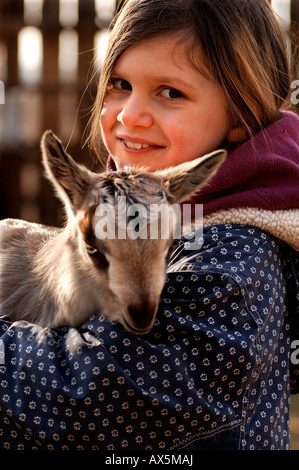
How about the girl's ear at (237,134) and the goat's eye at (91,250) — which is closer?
the goat's eye at (91,250)

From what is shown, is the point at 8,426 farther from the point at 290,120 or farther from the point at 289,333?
the point at 290,120

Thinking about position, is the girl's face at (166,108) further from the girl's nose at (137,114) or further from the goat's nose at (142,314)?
the goat's nose at (142,314)

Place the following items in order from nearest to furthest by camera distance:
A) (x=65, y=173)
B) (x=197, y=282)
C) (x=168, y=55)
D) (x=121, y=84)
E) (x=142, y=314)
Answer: (x=142, y=314) < (x=197, y=282) < (x=65, y=173) < (x=168, y=55) < (x=121, y=84)

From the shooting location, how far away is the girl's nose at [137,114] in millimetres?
2793

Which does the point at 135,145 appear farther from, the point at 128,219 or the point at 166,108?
the point at 128,219

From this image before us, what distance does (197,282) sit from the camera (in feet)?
7.39

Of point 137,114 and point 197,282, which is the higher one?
point 137,114

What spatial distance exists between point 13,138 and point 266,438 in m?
7.65

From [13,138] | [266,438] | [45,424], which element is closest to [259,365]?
[266,438]

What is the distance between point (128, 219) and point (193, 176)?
44 cm

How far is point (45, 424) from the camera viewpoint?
2.17 m

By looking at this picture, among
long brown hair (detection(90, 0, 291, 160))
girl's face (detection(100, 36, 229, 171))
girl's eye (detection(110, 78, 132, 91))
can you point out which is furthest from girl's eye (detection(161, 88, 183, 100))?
girl's eye (detection(110, 78, 132, 91))

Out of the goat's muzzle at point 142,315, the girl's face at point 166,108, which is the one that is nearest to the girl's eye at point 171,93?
the girl's face at point 166,108

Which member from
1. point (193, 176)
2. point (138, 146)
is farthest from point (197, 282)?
point (138, 146)
